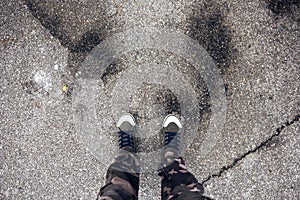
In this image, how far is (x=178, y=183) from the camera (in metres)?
2.43

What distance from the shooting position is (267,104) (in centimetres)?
254

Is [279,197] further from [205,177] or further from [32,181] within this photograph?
[32,181]

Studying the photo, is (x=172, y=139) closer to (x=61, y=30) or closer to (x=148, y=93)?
(x=148, y=93)

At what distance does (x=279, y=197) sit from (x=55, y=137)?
2.05 meters

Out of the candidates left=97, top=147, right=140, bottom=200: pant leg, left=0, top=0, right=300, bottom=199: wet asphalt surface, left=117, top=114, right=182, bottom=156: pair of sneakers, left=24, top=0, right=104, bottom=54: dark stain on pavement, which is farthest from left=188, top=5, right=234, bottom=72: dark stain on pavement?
left=97, top=147, right=140, bottom=200: pant leg

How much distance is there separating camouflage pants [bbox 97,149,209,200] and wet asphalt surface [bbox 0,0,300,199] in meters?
0.12

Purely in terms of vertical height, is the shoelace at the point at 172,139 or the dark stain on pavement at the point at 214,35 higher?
the dark stain on pavement at the point at 214,35

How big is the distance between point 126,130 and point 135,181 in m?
0.44

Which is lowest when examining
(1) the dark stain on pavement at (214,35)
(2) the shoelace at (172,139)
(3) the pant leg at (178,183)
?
(3) the pant leg at (178,183)

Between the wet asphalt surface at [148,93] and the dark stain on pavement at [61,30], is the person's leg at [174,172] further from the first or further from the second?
the dark stain on pavement at [61,30]

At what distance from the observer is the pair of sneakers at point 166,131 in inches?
101

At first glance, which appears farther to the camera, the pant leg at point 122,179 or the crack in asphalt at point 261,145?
the crack in asphalt at point 261,145

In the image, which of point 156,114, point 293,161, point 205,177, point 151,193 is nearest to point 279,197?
point 293,161

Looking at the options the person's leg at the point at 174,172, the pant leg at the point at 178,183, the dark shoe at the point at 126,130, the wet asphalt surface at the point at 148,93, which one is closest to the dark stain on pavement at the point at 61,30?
the wet asphalt surface at the point at 148,93
